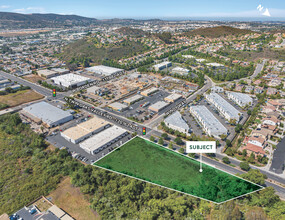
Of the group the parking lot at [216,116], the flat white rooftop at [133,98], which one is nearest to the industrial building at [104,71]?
the flat white rooftop at [133,98]

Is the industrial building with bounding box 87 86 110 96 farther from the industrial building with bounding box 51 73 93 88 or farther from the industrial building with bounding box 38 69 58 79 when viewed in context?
the industrial building with bounding box 38 69 58 79

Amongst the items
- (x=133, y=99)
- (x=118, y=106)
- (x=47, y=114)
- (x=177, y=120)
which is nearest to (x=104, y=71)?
(x=133, y=99)

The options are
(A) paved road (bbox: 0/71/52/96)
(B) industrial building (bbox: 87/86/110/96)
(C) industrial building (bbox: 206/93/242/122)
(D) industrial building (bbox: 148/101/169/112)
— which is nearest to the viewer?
(C) industrial building (bbox: 206/93/242/122)

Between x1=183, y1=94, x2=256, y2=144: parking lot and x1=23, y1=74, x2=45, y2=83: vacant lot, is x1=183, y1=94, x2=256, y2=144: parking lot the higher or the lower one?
the lower one

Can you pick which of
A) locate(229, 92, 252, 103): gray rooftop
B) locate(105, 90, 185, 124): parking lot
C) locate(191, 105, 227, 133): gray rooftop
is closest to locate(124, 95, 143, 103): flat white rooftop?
locate(105, 90, 185, 124): parking lot

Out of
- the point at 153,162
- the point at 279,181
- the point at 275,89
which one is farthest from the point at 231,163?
the point at 275,89

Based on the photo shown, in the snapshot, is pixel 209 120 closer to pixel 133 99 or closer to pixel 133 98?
pixel 133 99

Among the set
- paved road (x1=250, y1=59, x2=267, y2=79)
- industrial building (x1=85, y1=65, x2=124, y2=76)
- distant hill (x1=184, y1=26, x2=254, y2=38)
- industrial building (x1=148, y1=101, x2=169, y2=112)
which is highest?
distant hill (x1=184, y1=26, x2=254, y2=38)
